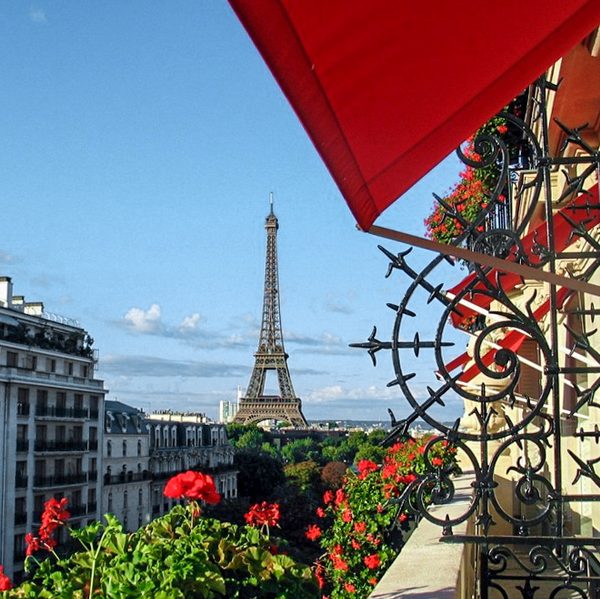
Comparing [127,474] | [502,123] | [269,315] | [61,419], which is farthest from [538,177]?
[269,315]

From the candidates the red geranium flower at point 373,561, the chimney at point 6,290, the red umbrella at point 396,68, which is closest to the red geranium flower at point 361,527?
the red geranium flower at point 373,561

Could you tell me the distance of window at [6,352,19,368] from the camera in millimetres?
41269

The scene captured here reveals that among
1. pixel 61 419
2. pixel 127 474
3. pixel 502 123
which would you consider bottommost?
pixel 127 474

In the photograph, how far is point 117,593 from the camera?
256cm

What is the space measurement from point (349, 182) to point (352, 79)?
37cm

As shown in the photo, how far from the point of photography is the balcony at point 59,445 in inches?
1690

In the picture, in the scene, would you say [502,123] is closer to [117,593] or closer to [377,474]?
[377,474]

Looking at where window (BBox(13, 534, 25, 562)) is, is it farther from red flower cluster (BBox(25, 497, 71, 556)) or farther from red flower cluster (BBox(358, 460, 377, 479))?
red flower cluster (BBox(25, 497, 71, 556))

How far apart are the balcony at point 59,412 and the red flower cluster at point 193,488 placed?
4161 cm

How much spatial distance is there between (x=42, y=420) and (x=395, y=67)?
4429cm

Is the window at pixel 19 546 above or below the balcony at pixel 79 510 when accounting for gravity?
below

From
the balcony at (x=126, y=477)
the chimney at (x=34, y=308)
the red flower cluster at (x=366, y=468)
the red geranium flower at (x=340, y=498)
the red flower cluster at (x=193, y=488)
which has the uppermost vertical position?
the chimney at (x=34, y=308)

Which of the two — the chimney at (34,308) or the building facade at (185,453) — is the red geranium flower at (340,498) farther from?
the building facade at (185,453)

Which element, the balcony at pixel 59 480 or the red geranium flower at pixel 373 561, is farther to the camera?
the balcony at pixel 59 480
